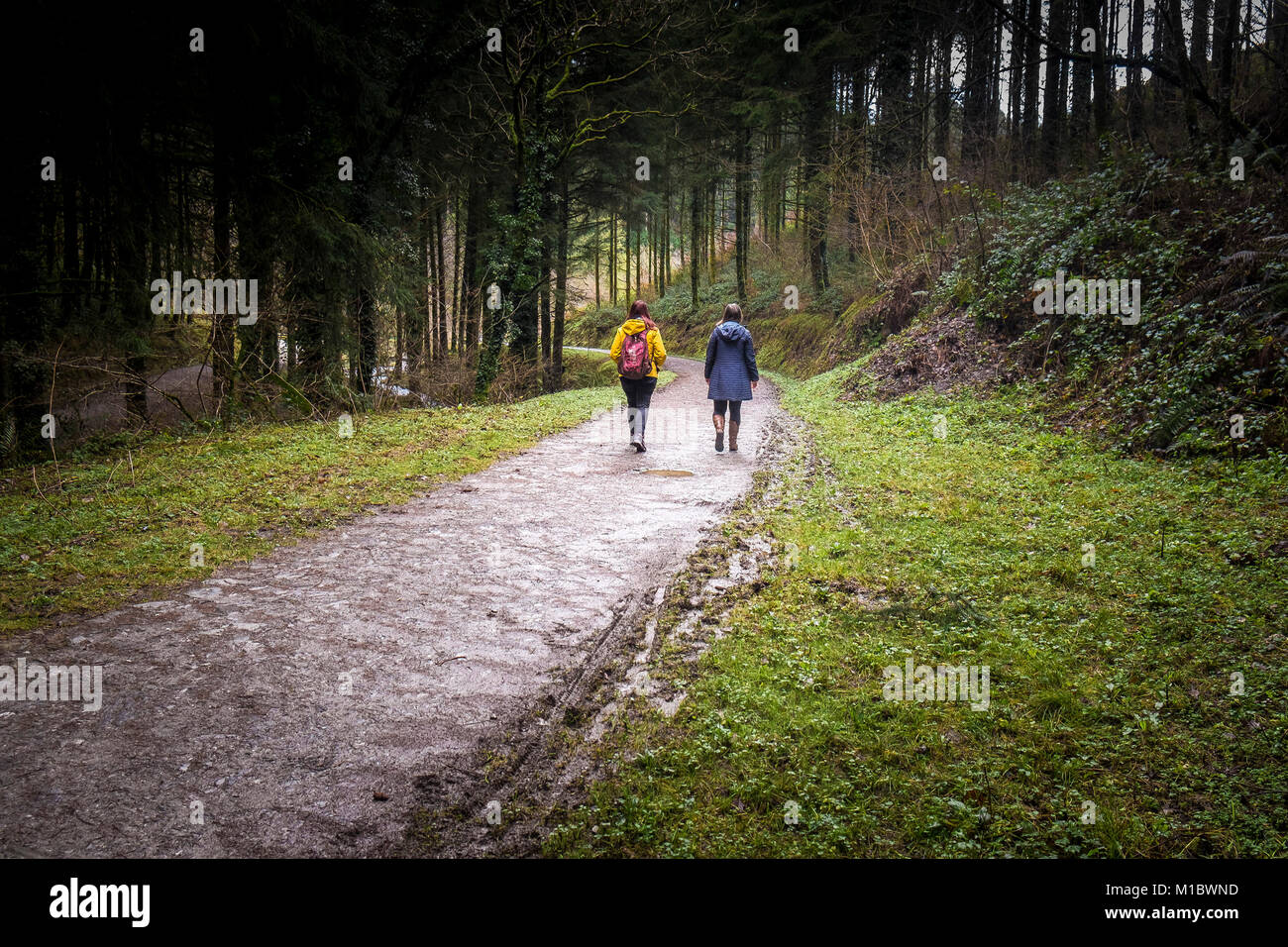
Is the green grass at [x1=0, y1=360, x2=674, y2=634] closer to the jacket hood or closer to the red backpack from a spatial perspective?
the red backpack

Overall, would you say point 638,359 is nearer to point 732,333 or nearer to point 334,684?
point 732,333

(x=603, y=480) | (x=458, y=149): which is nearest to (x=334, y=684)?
(x=603, y=480)

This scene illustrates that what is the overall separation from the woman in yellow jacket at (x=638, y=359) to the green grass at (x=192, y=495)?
202 centimetres

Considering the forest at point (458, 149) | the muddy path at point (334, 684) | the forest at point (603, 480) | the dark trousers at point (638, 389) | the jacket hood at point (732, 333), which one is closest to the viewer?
the muddy path at point (334, 684)

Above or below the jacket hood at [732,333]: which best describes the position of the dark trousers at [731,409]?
below

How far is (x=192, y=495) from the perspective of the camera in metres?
7.70

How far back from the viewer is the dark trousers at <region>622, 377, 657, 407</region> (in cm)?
1142

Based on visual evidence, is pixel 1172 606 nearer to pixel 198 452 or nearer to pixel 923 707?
pixel 923 707

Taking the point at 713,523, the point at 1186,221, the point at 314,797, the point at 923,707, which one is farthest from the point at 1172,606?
the point at 1186,221

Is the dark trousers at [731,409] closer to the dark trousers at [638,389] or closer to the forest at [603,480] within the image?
the forest at [603,480]

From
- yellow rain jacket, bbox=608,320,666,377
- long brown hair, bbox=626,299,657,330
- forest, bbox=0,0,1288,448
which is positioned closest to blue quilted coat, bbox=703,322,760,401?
yellow rain jacket, bbox=608,320,666,377

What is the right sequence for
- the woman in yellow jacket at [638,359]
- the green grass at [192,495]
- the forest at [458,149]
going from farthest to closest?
the woman in yellow jacket at [638,359]
the forest at [458,149]
the green grass at [192,495]

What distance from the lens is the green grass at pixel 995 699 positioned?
Result: 2797 millimetres

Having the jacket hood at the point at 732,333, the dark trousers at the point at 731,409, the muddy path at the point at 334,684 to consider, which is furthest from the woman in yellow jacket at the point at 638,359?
the muddy path at the point at 334,684
